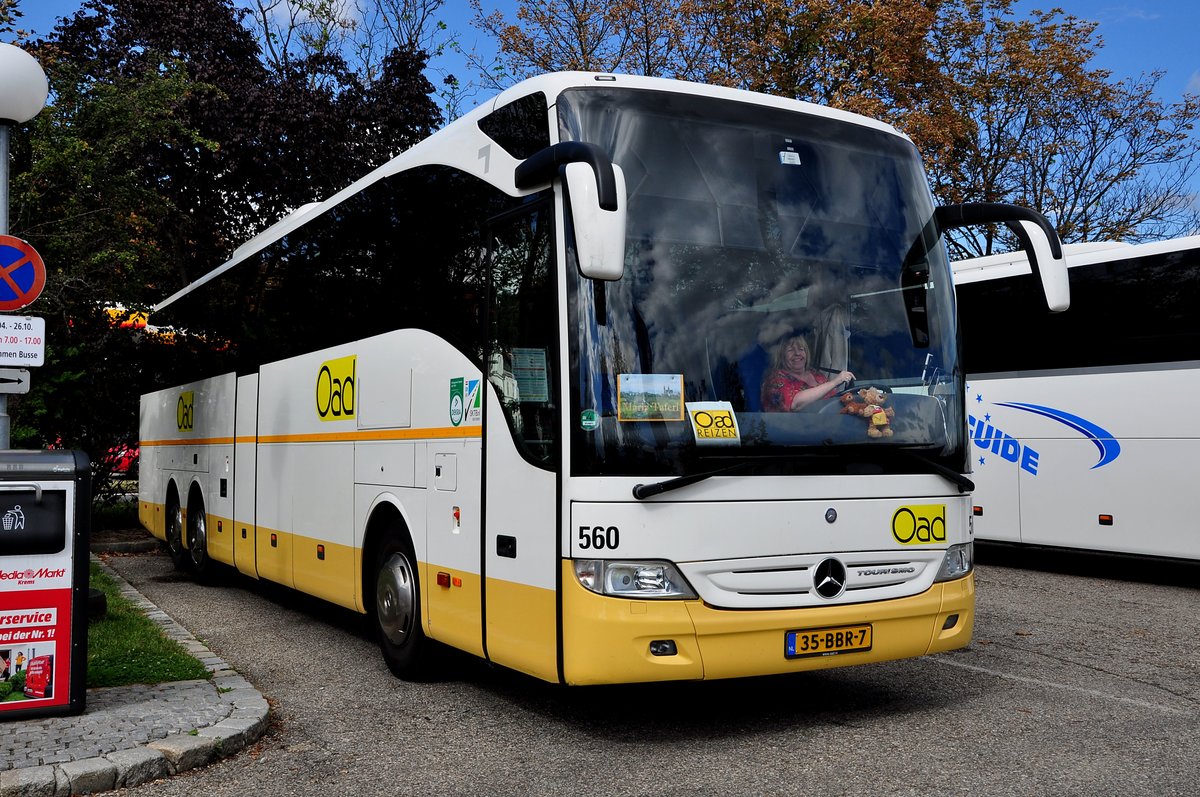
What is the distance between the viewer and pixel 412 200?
25.6 feet

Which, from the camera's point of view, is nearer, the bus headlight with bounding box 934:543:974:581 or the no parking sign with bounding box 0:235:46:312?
the bus headlight with bounding box 934:543:974:581

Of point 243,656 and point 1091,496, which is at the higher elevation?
point 1091,496

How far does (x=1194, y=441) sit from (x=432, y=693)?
27.6ft

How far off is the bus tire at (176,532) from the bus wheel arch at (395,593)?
5.89 m

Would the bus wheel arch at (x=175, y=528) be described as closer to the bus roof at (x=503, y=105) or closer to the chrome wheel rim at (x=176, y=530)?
the chrome wheel rim at (x=176, y=530)

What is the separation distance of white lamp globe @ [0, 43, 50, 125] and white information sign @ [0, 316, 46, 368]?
5.11ft

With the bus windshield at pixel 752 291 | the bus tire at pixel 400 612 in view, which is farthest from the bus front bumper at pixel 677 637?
the bus tire at pixel 400 612

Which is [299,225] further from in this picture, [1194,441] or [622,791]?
[1194,441]

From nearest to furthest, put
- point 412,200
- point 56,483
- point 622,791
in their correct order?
1. point 622,791
2. point 56,483
3. point 412,200

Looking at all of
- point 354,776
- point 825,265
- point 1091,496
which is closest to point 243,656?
point 354,776

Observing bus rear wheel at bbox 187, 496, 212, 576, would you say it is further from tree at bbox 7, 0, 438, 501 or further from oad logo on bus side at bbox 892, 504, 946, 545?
oad logo on bus side at bbox 892, 504, 946, 545

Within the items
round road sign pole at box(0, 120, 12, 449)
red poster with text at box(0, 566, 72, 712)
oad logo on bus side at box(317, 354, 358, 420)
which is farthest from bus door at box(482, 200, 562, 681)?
round road sign pole at box(0, 120, 12, 449)

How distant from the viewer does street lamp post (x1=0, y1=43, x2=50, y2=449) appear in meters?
7.61

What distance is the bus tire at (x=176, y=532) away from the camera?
13383 mm
